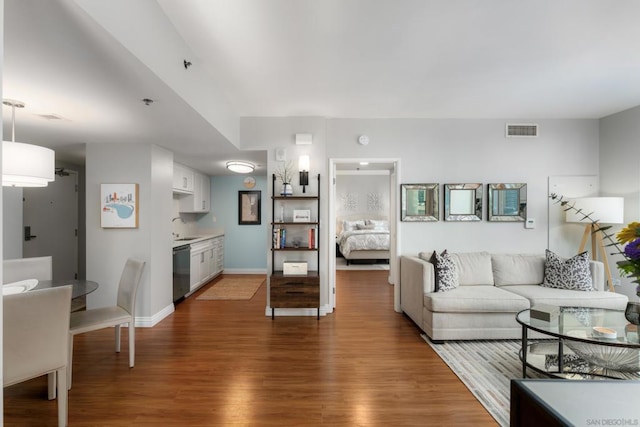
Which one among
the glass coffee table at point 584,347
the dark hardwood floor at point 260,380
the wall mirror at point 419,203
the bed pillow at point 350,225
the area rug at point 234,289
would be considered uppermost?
the wall mirror at point 419,203

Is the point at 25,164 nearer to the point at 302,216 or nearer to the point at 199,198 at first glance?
the point at 302,216

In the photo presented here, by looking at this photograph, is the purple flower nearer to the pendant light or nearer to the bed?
the pendant light

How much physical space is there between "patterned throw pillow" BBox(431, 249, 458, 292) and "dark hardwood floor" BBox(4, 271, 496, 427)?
2.11 feet

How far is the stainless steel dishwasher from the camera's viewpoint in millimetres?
4422

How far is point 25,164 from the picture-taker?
2.11 m

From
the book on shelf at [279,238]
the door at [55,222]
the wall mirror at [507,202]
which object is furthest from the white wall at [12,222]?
the wall mirror at [507,202]

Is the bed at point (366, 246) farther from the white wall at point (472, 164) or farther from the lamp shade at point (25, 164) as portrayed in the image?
the lamp shade at point (25, 164)

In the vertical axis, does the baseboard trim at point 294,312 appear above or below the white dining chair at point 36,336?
below

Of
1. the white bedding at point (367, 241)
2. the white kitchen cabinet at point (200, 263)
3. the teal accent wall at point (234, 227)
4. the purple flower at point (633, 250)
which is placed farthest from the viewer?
the white bedding at point (367, 241)

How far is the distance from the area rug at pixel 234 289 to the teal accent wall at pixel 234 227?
555 millimetres

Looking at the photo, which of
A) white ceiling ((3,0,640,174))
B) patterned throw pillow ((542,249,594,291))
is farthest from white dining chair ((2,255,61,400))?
patterned throw pillow ((542,249,594,291))

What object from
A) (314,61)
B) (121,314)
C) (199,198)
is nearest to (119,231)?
(121,314)

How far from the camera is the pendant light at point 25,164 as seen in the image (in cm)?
205

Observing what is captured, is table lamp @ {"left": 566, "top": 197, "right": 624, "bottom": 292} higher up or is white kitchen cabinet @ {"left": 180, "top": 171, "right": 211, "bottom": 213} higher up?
white kitchen cabinet @ {"left": 180, "top": 171, "right": 211, "bottom": 213}
